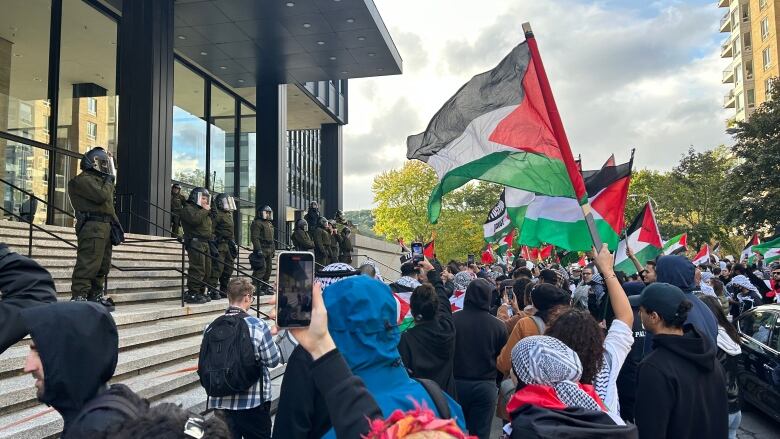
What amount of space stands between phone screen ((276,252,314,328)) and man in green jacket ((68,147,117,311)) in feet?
20.5

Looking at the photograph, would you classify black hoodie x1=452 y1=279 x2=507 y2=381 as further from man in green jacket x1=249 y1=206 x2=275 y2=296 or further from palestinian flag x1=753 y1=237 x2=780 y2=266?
palestinian flag x1=753 y1=237 x2=780 y2=266

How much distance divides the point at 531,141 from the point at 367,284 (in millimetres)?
2806

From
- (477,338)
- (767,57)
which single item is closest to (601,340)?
(477,338)

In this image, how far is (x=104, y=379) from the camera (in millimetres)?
2002

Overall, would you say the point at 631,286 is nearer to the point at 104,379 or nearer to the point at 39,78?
the point at 104,379

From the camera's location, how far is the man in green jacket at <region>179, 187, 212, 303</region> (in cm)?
983

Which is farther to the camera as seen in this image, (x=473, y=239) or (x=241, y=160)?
(x=473, y=239)

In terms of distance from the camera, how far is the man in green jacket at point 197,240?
9828mm

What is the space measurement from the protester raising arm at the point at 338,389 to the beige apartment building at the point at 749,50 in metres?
55.8

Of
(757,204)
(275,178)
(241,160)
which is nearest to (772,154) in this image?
(757,204)

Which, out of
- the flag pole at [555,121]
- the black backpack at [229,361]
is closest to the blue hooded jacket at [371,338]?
the black backpack at [229,361]

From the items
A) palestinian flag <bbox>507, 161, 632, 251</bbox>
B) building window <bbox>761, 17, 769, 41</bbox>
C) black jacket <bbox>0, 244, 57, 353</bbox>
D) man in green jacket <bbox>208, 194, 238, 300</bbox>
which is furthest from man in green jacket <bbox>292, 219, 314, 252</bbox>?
building window <bbox>761, 17, 769, 41</bbox>

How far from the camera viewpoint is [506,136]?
14.7 feet

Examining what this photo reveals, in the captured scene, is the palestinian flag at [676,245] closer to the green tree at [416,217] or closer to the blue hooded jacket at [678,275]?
the blue hooded jacket at [678,275]
